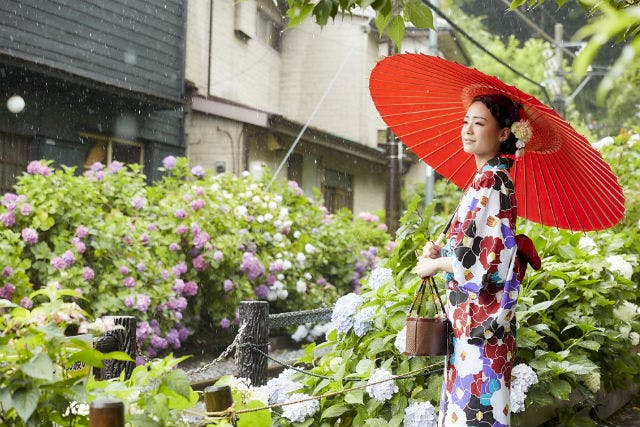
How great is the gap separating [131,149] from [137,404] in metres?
12.2

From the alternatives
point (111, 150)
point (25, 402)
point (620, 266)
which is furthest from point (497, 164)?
point (111, 150)

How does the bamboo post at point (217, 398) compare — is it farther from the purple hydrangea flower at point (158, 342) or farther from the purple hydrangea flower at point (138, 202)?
the purple hydrangea flower at point (138, 202)

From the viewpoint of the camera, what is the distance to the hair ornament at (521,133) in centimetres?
310

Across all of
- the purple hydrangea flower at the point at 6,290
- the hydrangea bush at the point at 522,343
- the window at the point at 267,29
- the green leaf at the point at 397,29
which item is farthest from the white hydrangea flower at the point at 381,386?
the window at the point at 267,29

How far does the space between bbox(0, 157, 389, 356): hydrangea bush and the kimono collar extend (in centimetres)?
420

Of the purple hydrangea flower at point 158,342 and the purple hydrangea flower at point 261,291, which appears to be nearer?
the purple hydrangea flower at point 158,342

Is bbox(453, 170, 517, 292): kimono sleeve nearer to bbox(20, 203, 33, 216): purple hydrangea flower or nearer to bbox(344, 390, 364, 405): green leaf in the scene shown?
bbox(344, 390, 364, 405): green leaf

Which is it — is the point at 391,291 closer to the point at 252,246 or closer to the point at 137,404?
the point at 137,404

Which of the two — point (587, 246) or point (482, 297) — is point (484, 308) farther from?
point (587, 246)

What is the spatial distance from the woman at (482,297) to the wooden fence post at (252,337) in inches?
53.3

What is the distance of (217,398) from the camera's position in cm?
248

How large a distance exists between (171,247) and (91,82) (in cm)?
431

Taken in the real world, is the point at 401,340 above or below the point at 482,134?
below

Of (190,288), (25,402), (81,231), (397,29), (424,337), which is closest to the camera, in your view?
(25,402)
